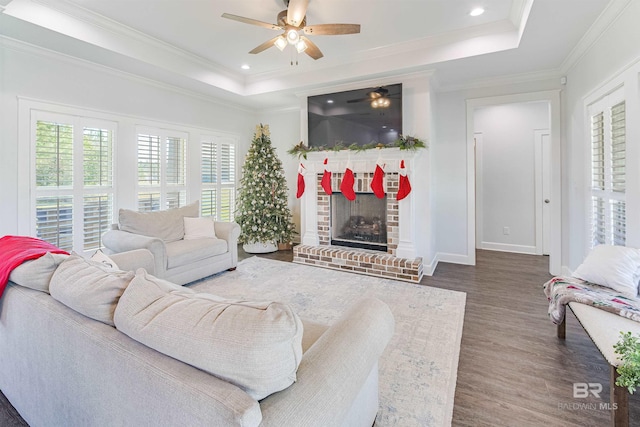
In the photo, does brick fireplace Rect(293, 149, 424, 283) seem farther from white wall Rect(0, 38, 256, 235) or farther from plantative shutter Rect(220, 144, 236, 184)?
white wall Rect(0, 38, 256, 235)

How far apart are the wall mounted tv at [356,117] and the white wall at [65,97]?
2.10 metres

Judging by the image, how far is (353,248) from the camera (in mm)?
4703

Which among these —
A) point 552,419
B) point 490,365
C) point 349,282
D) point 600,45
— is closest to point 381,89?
point 600,45

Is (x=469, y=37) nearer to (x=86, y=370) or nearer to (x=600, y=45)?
(x=600, y=45)

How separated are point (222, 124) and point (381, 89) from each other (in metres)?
3.01

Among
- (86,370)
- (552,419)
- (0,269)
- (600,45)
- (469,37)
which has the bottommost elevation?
(552,419)

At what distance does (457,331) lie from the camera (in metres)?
2.60

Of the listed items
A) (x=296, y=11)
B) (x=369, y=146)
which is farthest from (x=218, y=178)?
(x=296, y=11)

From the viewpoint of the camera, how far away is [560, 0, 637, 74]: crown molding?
248 cm

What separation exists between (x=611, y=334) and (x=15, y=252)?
3.30 m

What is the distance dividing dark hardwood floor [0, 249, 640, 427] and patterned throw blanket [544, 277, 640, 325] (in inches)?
12.1

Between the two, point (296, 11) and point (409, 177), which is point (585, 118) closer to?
point (409, 177)

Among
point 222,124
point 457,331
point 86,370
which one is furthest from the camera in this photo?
point 222,124

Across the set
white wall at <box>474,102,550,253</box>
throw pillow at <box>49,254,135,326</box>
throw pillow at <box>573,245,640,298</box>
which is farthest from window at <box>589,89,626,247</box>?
throw pillow at <box>49,254,135,326</box>
